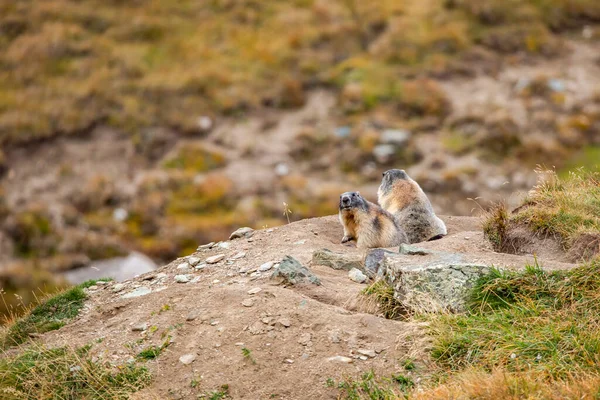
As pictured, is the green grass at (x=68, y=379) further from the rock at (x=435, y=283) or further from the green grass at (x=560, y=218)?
the green grass at (x=560, y=218)

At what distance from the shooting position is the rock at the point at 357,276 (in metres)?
10.7

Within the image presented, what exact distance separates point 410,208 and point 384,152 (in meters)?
17.3

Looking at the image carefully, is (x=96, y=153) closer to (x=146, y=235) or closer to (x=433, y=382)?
(x=146, y=235)

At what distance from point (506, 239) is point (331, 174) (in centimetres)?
1953

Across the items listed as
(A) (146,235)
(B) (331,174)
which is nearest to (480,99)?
(B) (331,174)

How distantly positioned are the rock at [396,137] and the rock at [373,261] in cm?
2107

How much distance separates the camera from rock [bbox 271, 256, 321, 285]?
10.2 metres

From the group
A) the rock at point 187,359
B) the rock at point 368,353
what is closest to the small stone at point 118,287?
the rock at point 187,359

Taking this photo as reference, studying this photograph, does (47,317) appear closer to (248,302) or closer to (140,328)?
(140,328)

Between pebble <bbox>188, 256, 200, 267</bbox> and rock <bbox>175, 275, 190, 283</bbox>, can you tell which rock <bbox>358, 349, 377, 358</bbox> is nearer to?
rock <bbox>175, 275, 190, 283</bbox>

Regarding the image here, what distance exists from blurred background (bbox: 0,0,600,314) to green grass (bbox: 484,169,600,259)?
14.2 metres

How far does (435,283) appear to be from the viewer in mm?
9227

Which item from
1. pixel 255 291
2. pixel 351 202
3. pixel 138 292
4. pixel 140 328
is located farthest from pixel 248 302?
pixel 351 202

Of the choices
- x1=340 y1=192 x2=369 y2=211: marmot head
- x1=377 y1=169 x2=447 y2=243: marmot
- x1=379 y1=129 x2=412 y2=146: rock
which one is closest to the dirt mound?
x1=340 y1=192 x2=369 y2=211: marmot head
